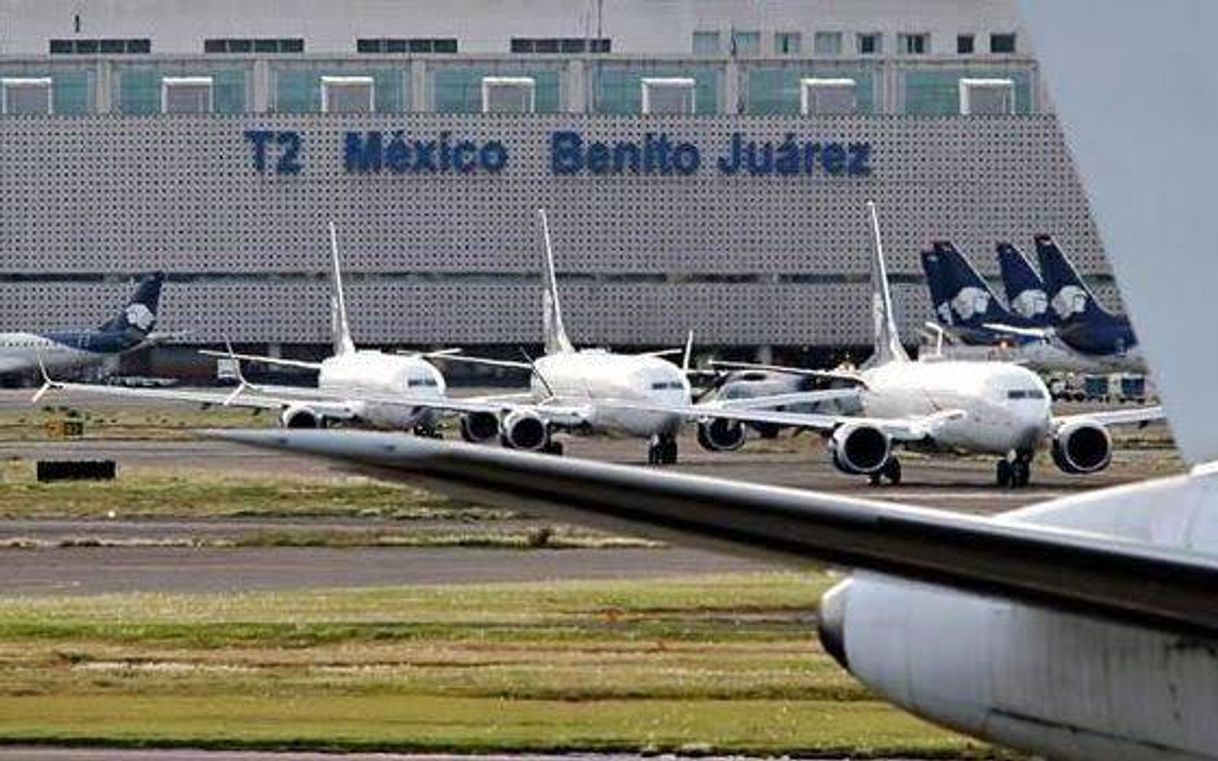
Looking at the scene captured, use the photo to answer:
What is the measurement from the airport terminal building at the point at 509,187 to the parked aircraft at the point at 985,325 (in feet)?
60.5

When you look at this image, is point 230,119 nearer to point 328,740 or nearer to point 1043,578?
point 328,740

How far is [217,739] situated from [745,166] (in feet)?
434

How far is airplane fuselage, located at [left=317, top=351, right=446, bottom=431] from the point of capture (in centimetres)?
9519

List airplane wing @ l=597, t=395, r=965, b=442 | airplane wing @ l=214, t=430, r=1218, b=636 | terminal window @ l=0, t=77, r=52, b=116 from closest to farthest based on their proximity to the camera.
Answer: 1. airplane wing @ l=214, t=430, r=1218, b=636
2. airplane wing @ l=597, t=395, r=965, b=442
3. terminal window @ l=0, t=77, r=52, b=116

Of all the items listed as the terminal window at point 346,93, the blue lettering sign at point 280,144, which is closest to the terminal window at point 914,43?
the terminal window at point 346,93

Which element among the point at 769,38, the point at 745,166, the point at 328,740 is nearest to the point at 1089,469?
the point at 328,740

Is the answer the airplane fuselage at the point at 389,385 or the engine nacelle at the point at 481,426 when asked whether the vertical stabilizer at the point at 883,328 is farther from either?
the airplane fuselage at the point at 389,385

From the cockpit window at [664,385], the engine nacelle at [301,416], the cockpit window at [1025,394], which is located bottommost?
the engine nacelle at [301,416]

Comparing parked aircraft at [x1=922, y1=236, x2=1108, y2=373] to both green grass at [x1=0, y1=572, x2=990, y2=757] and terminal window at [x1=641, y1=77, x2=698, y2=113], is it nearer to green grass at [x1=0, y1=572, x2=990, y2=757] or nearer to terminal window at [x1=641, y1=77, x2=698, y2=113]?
terminal window at [x1=641, y1=77, x2=698, y2=113]

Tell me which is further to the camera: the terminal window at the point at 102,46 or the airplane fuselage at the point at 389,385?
the terminal window at the point at 102,46

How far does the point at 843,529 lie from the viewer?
9.54m

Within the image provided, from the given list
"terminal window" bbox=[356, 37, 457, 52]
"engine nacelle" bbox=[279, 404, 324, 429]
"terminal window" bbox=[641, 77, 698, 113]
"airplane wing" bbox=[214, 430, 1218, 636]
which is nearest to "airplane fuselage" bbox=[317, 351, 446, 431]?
"engine nacelle" bbox=[279, 404, 324, 429]

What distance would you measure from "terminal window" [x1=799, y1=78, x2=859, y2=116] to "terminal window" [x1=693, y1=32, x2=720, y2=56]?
25.9 ft

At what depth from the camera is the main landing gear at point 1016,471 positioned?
7088cm
